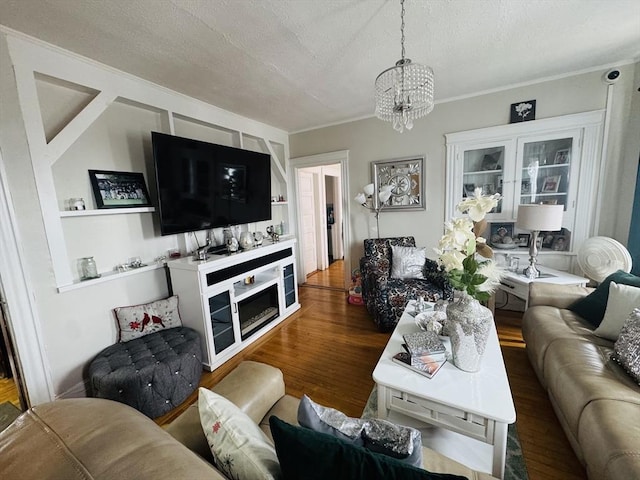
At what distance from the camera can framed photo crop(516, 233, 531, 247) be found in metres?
3.00

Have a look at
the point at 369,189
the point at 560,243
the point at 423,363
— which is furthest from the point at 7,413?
the point at 560,243

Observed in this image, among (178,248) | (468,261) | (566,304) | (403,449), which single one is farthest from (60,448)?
(566,304)

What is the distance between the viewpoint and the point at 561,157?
9.06 feet

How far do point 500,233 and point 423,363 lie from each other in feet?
7.86

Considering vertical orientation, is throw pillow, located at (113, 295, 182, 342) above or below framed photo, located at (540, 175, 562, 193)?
below

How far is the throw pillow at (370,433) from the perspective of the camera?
71 centimetres

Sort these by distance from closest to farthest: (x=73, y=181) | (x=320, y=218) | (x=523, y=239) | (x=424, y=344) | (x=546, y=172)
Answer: (x=424, y=344)
(x=73, y=181)
(x=546, y=172)
(x=523, y=239)
(x=320, y=218)

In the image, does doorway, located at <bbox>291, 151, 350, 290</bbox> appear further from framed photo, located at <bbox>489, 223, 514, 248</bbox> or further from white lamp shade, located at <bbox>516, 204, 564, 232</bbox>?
white lamp shade, located at <bbox>516, 204, 564, 232</bbox>

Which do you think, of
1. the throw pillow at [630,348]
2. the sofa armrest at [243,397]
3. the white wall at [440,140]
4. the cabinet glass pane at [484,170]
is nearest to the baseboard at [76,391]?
the sofa armrest at [243,397]

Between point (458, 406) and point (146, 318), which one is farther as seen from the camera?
point (146, 318)

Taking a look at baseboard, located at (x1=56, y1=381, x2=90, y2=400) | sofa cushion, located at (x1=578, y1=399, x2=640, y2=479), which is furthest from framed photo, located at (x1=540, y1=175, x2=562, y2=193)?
baseboard, located at (x1=56, y1=381, x2=90, y2=400)

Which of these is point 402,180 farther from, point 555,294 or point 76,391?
point 76,391

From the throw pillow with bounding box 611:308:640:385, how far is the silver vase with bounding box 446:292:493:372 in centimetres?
73

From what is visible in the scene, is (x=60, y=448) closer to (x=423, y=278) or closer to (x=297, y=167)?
(x=423, y=278)
